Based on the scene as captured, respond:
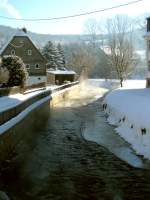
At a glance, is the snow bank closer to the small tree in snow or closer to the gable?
the small tree in snow

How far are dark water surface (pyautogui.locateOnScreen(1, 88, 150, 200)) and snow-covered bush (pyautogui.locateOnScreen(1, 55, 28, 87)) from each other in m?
21.3

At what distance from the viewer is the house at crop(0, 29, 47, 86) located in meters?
67.0

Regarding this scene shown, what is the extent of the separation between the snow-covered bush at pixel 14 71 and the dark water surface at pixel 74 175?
838 inches

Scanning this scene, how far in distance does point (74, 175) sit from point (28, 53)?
57090 mm

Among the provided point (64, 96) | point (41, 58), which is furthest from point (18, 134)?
point (41, 58)

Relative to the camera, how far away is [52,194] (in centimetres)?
1100

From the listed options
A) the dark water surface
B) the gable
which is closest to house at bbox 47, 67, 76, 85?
the gable

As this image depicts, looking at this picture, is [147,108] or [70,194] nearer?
[70,194]

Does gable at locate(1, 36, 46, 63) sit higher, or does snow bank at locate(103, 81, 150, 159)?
gable at locate(1, 36, 46, 63)

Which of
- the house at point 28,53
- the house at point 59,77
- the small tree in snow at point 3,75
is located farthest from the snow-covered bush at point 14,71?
the house at point 59,77

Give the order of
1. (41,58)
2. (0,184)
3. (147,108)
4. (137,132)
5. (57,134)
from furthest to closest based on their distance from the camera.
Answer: (41,58) < (57,134) < (147,108) < (137,132) < (0,184)

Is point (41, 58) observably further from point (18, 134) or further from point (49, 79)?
point (18, 134)

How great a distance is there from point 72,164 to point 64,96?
1332 inches

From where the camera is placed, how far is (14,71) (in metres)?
40.2
